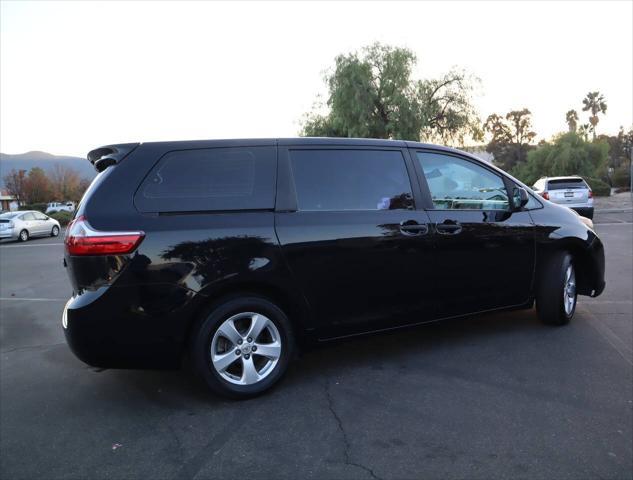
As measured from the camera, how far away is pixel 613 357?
Result: 4238 mm

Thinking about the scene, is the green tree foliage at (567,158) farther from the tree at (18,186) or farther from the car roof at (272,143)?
the tree at (18,186)

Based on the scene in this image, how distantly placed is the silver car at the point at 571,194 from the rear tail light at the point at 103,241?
1707cm

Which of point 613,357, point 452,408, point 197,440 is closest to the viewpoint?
point 197,440

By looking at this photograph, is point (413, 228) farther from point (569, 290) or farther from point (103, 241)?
point (103, 241)

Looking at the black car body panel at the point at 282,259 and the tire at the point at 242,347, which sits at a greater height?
the black car body panel at the point at 282,259

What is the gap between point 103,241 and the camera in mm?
3299

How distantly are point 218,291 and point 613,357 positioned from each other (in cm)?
320

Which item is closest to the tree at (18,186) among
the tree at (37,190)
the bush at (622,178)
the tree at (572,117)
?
the tree at (37,190)

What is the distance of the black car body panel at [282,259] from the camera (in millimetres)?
3352

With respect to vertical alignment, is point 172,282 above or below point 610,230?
above

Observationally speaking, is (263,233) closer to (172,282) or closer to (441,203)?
(172,282)

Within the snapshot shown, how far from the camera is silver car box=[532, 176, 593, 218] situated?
17984 mm

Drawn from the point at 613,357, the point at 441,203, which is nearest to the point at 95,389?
the point at 441,203

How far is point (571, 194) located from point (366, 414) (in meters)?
17.4
